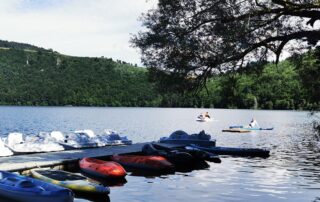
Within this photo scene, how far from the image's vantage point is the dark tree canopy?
1612 centimetres

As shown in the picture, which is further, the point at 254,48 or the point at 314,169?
the point at 314,169

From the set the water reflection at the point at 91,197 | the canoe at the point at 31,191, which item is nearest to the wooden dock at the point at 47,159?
the canoe at the point at 31,191

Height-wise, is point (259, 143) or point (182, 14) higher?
point (182, 14)

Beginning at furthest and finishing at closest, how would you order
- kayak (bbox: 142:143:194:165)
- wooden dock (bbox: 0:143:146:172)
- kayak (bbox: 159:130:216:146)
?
kayak (bbox: 159:130:216:146) → kayak (bbox: 142:143:194:165) → wooden dock (bbox: 0:143:146:172)

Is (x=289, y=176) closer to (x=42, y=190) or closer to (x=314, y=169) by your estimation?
(x=314, y=169)

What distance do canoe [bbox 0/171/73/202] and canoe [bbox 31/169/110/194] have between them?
177 cm

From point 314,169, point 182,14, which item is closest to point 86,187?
point 182,14

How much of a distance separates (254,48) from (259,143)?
32.7 meters

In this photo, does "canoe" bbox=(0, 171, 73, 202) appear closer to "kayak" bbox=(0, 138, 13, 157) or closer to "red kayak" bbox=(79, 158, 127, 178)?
"red kayak" bbox=(79, 158, 127, 178)

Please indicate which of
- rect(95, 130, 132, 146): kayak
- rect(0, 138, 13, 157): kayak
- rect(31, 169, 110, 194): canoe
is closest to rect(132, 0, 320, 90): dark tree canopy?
rect(31, 169, 110, 194): canoe

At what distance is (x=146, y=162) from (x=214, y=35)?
34.2 ft

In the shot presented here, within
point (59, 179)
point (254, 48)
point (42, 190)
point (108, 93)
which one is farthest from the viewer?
point (108, 93)

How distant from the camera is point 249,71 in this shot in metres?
18.6

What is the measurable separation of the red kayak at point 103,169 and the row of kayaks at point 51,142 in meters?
5.55
